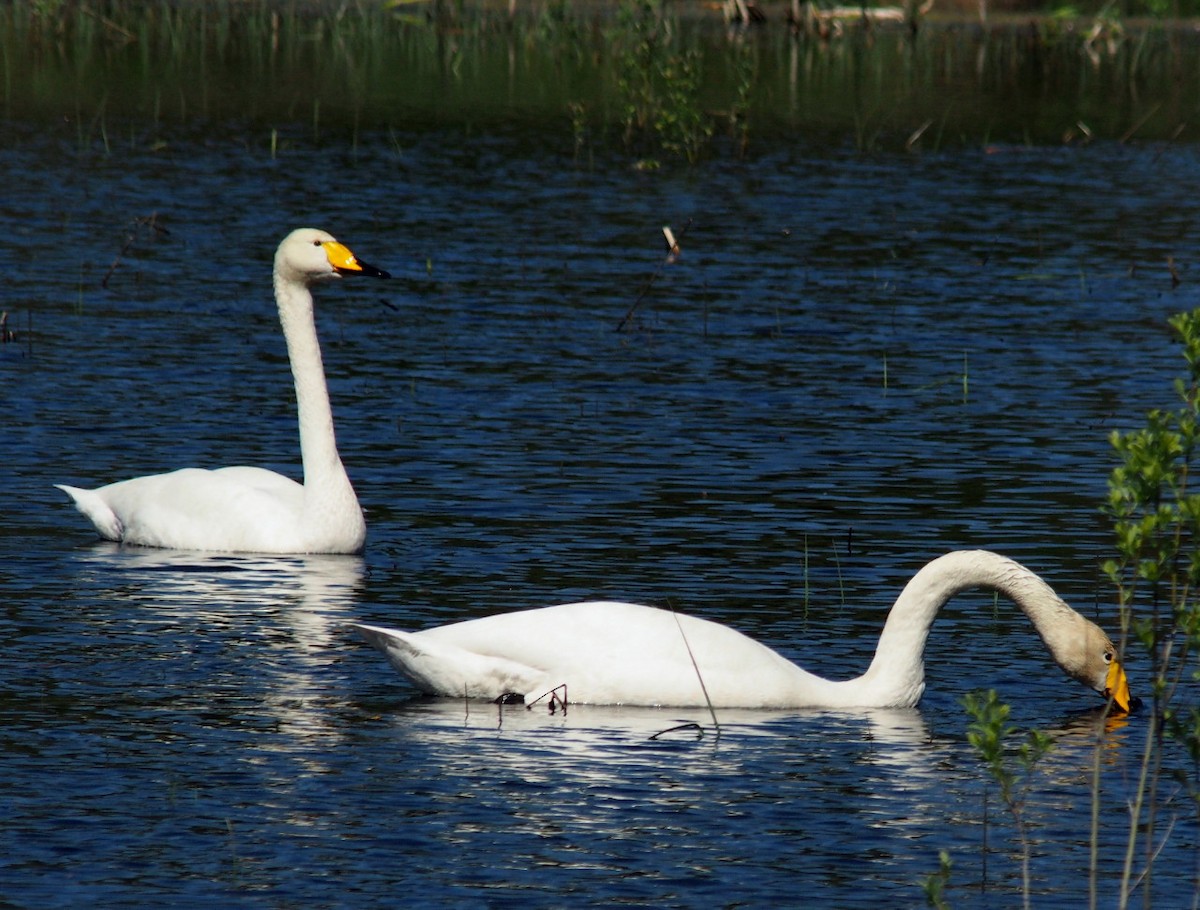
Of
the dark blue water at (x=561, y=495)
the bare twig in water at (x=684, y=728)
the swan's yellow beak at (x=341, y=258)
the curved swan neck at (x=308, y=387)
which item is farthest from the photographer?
the swan's yellow beak at (x=341, y=258)

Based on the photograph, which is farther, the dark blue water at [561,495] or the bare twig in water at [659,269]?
the bare twig in water at [659,269]

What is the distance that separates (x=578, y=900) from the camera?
680 cm

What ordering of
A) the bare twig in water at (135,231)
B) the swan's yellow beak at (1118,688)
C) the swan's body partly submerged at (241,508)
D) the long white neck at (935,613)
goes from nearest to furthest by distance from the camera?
the swan's yellow beak at (1118,688) → the long white neck at (935,613) → the swan's body partly submerged at (241,508) → the bare twig in water at (135,231)

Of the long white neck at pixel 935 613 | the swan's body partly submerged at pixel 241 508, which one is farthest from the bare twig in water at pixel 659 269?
the long white neck at pixel 935 613

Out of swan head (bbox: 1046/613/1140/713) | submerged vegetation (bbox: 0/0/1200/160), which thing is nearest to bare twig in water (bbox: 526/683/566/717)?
swan head (bbox: 1046/613/1140/713)

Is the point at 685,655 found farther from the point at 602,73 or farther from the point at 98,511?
the point at 602,73

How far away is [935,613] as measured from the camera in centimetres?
890

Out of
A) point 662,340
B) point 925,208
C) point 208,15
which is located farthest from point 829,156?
point 208,15

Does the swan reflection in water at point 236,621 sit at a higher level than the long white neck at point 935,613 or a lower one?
lower

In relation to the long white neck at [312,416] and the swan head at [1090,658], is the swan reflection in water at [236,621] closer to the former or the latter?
the long white neck at [312,416]

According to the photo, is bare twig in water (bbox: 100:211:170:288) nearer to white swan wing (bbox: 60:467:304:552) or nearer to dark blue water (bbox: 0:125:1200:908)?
dark blue water (bbox: 0:125:1200:908)

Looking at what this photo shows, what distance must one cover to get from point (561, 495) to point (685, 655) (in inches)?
156

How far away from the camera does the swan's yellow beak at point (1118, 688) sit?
8703mm

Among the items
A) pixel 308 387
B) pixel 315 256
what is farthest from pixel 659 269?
pixel 308 387
